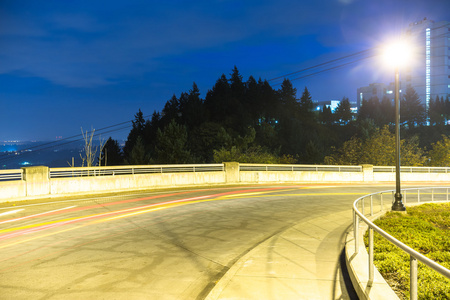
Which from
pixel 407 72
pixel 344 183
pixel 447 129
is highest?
pixel 407 72

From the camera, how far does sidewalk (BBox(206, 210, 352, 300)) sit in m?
5.46

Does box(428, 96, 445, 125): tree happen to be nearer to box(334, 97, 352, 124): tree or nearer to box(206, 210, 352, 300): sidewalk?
box(334, 97, 352, 124): tree

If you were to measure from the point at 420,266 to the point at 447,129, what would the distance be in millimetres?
133601

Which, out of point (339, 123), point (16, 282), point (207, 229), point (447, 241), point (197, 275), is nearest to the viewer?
point (16, 282)

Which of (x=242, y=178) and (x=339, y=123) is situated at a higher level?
(x=339, y=123)

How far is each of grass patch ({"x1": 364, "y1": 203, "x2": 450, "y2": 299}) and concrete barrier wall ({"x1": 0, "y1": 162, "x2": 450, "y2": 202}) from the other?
1300 centimetres

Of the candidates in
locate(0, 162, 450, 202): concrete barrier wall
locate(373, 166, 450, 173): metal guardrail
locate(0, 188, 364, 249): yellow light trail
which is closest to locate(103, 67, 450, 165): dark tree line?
locate(373, 166, 450, 173): metal guardrail

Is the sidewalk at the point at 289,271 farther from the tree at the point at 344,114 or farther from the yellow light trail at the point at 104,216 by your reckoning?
the tree at the point at 344,114

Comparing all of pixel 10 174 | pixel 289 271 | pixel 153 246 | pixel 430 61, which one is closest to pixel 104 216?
pixel 153 246

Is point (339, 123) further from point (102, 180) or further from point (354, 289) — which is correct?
point (354, 289)

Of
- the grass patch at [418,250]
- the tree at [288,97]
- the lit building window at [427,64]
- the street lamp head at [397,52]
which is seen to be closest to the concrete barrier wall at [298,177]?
the grass patch at [418,250]

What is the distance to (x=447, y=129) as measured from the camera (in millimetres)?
118438

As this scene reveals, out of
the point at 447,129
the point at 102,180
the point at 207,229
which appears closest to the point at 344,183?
the point at 102,180

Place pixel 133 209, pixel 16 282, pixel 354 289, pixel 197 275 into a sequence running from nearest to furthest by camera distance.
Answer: pixel 354 289
pixel 16 282
pixel 197 275
pixel 133 209
